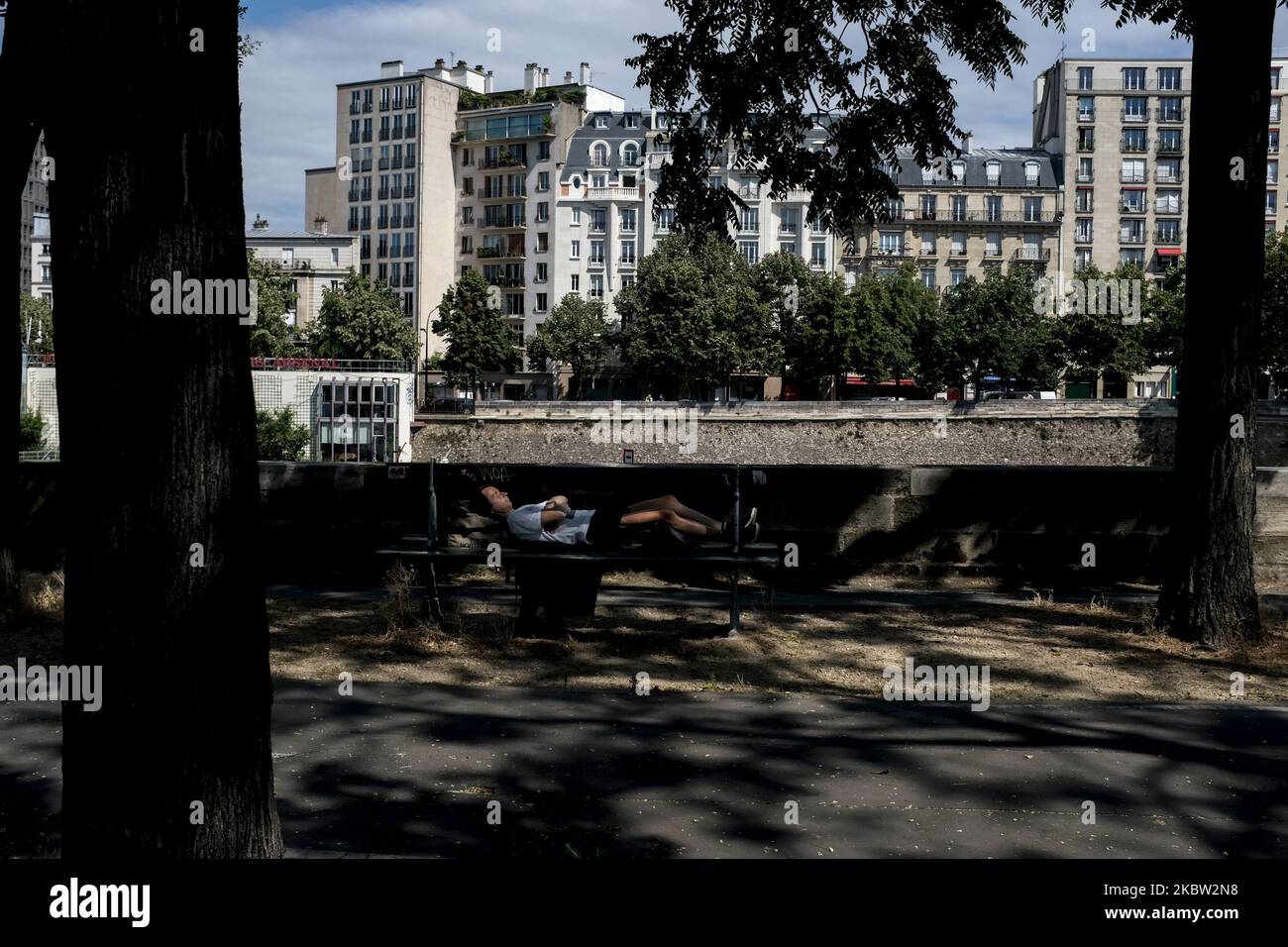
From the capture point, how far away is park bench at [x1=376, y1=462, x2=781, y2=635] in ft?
26.6

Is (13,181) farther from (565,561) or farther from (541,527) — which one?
(565,561)

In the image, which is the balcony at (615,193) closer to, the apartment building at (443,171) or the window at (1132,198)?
the apartment building at (443,171)

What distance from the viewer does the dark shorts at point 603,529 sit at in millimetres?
8445

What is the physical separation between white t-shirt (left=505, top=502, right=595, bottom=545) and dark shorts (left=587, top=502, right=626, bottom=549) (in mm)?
45

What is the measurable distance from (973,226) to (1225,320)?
296ft

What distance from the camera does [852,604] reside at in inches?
390

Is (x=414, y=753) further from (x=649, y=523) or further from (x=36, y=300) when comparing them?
(x=36, y=300)

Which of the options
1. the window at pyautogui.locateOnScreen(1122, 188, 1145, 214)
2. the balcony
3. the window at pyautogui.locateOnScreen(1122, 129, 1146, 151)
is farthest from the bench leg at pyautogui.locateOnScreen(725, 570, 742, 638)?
the window at pyautogui.locateOnScreen(1122, 129, 1146, 151)

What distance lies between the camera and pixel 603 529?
847cm

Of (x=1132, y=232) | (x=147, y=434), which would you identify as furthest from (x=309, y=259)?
(x=147, y=434)

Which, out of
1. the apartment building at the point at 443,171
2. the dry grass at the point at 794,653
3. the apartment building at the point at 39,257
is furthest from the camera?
the apartment building at the point at 39,257

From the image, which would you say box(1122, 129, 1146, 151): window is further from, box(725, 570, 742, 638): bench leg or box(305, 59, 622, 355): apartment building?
box(725, 570, 742, 638): bench leg

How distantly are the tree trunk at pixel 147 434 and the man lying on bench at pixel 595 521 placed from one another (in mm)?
5159

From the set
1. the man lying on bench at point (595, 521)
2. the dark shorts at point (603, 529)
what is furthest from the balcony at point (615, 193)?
the dark shorts at point (603, 529)
